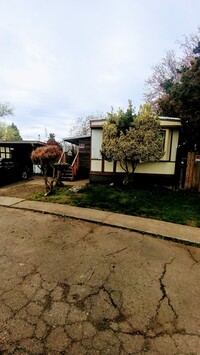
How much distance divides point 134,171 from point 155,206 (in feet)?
12.2

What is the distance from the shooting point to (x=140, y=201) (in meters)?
7.05

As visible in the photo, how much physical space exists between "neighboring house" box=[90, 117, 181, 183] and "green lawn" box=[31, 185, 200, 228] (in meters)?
1.50

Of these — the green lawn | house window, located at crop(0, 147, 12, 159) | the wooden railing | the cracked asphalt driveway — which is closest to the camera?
the cracked asphalt driveway

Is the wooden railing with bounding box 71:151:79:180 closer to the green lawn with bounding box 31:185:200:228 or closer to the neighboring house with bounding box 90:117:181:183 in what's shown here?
the neighboring house with bounding box 90:117:181:183

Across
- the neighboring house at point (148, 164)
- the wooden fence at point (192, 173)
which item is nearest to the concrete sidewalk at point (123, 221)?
the neighboring house at point (148, 164)

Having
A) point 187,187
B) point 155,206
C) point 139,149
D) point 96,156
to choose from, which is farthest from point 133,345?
point 96,156

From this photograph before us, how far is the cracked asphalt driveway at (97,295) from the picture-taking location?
6.06 ft

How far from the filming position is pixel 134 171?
10047mm

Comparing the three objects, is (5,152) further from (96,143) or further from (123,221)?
(123,221)

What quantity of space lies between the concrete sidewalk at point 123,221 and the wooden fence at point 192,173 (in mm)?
4416

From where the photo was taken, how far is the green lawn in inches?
228

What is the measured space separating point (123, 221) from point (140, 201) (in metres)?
2.09

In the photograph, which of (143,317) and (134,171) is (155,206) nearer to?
(134,171)

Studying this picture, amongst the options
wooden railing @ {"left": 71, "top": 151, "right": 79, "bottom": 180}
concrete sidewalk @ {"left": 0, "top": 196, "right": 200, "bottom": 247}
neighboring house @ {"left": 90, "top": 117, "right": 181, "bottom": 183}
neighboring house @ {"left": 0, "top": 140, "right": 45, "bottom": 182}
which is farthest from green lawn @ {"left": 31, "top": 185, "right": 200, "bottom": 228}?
neighboring house @ {"left": 0, "top": 140, "right": 45, "bottom": 182}
